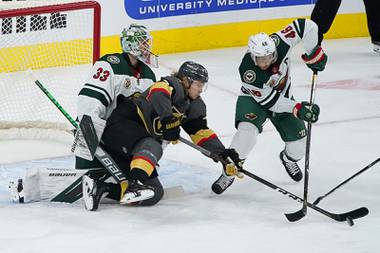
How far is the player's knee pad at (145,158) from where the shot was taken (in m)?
3.85

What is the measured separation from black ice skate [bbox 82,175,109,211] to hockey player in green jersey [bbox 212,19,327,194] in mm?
564

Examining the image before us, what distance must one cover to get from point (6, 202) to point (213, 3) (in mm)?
3713

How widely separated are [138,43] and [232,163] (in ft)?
2.16

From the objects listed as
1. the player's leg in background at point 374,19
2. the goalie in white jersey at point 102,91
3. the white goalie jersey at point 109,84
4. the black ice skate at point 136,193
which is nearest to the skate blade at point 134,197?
the black ice skate at point 136,193

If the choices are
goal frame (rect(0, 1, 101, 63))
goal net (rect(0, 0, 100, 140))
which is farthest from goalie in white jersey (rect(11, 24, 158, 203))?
goal net (rect(0, 0, 100, 140))

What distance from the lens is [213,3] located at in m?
7.48

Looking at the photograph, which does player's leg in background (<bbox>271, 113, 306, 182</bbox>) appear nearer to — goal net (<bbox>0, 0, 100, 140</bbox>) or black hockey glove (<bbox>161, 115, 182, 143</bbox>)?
black hockey glove (<bbox>161, 115, 182, 143</bbox>)

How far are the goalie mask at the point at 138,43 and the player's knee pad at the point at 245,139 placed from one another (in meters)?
0.52

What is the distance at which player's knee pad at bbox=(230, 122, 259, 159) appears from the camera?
14.0ft

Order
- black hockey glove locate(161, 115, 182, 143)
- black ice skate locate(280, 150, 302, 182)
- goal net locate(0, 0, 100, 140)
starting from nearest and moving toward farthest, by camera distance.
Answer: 1. black hockey glove locate(161, 115, 182, 143)
2. black ice skate locate(280, 150, 302, 182)
3. goal net locate(0, 0, 100, 140)

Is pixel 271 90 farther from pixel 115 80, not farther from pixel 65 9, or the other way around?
pixel 65 9

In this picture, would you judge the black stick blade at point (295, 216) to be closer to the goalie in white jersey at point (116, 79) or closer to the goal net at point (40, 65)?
the goalie in white jersey at point (116, 79)

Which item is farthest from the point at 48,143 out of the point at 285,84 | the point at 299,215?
the point at 299,215

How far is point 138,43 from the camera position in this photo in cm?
411
